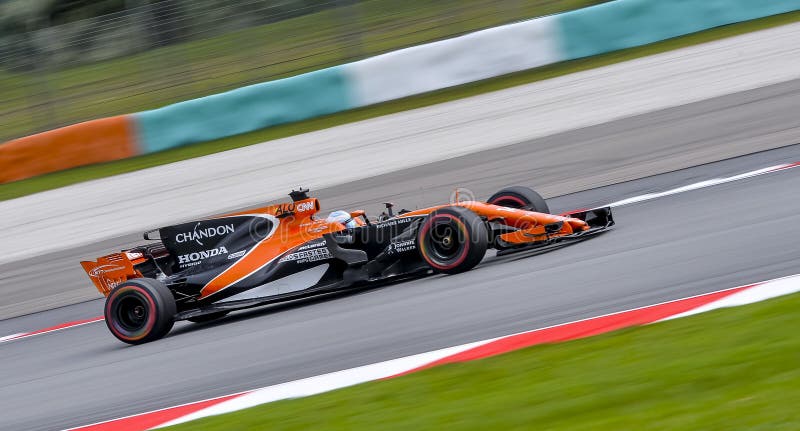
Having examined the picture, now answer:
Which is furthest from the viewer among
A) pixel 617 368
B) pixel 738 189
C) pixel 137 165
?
pixel 137 165

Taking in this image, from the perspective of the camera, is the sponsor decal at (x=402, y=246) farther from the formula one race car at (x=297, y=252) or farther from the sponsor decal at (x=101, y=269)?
the sponsor decal at (x=101, y=269)

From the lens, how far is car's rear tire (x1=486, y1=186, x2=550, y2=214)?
815 centimetres

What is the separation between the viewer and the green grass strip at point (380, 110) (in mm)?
13555

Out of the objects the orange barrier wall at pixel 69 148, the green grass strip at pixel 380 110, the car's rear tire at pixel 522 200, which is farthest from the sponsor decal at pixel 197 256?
the orange barrier wall at pixel 69 148

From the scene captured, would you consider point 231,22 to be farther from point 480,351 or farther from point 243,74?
point 480,351

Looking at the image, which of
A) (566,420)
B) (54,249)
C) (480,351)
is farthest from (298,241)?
(54,249)

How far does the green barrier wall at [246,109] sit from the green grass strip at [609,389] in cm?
905

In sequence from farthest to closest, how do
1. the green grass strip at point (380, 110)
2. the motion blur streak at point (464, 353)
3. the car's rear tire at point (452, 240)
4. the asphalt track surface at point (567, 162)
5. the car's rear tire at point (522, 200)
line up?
the green grass strip at point (380, 110) < the asphalt track surface at point (567, 162) < the car's rear tire at point (522, 200) < the car's rear tire at point (452, 240) < the motion blur streak at point (464, 353)

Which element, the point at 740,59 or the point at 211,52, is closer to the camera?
the point at 740,59

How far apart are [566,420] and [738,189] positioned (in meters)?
5.29

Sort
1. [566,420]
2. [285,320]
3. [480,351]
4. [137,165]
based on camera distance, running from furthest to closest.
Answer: [137,165] < [285,320] < [480,351] < [566,420]

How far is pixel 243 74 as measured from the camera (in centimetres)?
1476

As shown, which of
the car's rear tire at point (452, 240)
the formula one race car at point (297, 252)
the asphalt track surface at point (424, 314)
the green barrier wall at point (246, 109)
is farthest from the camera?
the green barrier wall at point (246, 109)

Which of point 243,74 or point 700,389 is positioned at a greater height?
point 243,74
